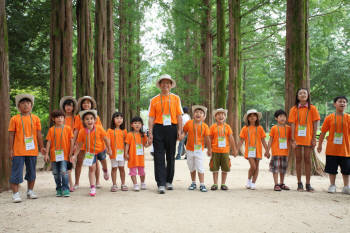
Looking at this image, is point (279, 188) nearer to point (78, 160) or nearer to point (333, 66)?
point (78, 160)

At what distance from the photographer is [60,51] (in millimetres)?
9477

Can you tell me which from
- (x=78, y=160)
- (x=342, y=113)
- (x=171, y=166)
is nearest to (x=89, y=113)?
(x=78, y=160)

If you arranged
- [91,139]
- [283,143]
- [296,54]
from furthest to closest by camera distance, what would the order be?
1. [296,54]
2. [283,143]
3. [91,139]

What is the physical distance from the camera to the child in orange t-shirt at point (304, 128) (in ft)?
21.4

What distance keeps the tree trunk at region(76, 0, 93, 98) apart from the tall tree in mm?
1373

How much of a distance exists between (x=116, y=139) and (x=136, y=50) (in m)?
17.0

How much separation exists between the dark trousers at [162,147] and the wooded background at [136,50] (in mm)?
3057

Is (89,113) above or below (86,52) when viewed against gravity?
below

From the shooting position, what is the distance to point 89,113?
20.5 ft

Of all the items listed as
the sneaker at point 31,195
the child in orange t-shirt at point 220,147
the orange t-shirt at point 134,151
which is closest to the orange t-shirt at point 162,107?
the orange t-shirt at point 134,151

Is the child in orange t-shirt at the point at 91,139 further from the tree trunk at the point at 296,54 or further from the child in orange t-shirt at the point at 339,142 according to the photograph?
the tree trunk at the point at 296,54

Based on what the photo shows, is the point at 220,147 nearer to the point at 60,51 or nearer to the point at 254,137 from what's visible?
the point at 254,137

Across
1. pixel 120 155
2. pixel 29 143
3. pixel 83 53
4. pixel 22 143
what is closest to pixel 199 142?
pixel 120 155

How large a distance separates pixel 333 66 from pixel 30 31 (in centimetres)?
2198
